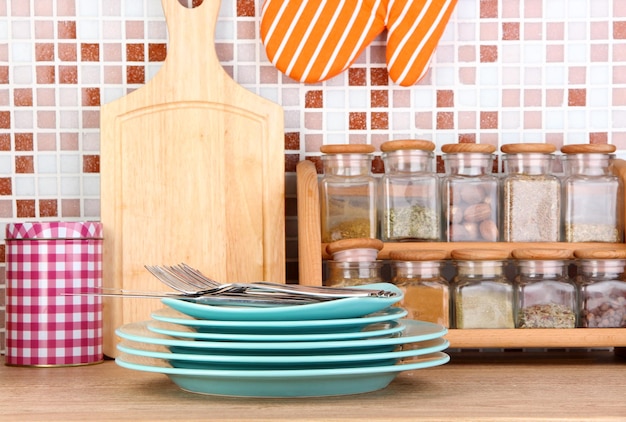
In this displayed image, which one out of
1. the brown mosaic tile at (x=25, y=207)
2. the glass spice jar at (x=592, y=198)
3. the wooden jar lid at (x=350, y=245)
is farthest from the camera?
the brown mosaic tile at (x=25, y=207)

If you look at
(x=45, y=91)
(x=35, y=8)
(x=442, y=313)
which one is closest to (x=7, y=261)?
(x=45, y=91)

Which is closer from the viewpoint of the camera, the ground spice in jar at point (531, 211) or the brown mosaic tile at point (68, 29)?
the ground spice in jar at point (531, 211)

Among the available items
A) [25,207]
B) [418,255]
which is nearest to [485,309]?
[418,255]

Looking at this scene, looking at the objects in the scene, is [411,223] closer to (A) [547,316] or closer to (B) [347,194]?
(B) [347,194]

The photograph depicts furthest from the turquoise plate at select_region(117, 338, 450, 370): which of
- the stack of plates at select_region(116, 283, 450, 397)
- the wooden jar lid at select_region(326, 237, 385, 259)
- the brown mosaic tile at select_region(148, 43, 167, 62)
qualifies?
the brown mosaic tile at select_region(148, 43, 167, 62)

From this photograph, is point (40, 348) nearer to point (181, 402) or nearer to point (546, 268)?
point (181, 402)

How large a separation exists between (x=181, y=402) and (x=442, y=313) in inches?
18.0

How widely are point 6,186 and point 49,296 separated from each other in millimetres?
269

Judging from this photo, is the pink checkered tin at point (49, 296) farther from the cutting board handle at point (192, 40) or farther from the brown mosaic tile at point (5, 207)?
the cutting board handle at point (192, 40)

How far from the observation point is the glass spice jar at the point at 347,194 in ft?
4.13

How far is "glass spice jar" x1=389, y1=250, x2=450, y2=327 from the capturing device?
1192 millimetres

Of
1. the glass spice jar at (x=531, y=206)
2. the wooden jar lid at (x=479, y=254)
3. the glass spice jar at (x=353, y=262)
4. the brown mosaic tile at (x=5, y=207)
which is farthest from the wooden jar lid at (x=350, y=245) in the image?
the brown mosaic tile at (x=5, y=207)

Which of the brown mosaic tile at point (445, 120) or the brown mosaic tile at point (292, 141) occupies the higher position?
the brown mosaic tile at point (445, 120)

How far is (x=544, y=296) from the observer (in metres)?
1.20
